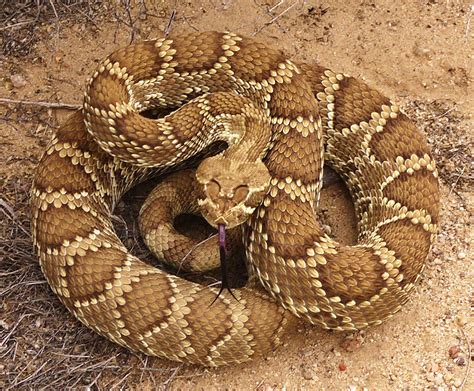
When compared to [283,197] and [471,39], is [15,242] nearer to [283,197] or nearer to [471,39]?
[283,197]

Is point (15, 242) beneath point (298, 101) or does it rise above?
beneath

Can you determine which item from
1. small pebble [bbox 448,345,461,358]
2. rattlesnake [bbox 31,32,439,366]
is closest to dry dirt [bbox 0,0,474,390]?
small pebble [bbox 448,345,461,358]

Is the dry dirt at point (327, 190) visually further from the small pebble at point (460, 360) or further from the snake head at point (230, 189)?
the snake head at point (230, 189)

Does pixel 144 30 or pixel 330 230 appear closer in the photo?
pixel 330 230

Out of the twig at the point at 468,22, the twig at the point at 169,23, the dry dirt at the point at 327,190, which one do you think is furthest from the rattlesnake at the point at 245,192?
the twig at the point at 468,22

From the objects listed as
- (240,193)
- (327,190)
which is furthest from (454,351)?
(240,193)

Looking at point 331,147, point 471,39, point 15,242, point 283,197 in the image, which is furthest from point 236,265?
point 471,39

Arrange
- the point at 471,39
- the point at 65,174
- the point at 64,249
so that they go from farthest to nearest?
the point at 471,39
the point at 65,174
the point at 64,249
